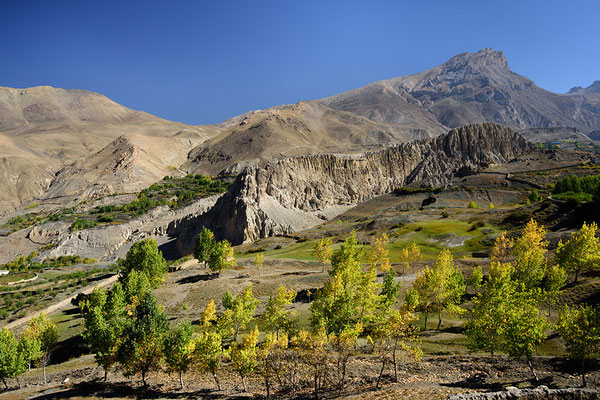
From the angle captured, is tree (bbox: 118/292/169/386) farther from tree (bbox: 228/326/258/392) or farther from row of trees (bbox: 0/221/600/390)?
tree (bbox: 228/326/258/392)

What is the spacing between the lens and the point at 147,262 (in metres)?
57.8

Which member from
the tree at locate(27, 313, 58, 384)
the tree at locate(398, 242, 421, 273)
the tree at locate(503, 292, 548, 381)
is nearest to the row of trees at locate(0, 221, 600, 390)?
the tree at locate(503, 292, 548, 381)

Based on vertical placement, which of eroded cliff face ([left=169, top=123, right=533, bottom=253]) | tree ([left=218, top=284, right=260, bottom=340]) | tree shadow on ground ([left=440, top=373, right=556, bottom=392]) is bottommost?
tree shadow on ground ([left=440, top=373, right=556, bottom=392])

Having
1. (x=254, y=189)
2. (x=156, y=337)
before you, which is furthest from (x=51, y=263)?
(x=156, y=337)

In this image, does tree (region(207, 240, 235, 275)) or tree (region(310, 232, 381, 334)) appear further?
tree (region(207, 240, 235, 275))

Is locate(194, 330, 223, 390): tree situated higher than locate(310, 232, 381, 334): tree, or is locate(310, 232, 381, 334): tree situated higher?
locate(310, 232, 381, 334): tree

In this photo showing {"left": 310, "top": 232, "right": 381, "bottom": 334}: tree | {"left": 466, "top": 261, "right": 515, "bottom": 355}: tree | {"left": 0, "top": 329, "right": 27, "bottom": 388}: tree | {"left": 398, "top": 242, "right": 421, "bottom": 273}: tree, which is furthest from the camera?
{"left": 398, "top": 242, "right": 421, "bottom": 273}: tree

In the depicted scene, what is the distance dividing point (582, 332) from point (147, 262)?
57560 millimetres

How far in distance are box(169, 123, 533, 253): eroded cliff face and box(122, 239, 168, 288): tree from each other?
40.5 m

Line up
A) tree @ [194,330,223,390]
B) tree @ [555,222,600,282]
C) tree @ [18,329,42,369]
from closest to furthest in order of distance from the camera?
1. tree @ [194,330,223,390]
2. tree @ [18,329,42,369]
3. tree @ [555,222,600,282]

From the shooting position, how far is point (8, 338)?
100ft

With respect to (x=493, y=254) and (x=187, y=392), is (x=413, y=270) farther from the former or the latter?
(x=187, y=392)

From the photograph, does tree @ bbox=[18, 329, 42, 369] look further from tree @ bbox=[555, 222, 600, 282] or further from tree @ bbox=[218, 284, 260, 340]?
tree @ bbox=[555, 222, 600, 282]

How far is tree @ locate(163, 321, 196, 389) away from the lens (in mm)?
23281
